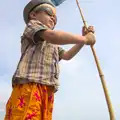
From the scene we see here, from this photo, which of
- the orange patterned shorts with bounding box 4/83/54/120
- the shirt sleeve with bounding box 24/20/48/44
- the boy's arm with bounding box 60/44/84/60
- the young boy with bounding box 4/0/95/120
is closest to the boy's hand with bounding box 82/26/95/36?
the young boy with bounding box 4/0/95/120

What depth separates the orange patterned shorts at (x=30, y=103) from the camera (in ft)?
16.1

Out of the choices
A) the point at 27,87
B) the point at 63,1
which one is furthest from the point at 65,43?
the point at 63,1

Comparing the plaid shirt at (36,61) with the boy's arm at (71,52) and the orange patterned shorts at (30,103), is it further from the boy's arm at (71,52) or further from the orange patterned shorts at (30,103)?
the boy's arm at (71,52)

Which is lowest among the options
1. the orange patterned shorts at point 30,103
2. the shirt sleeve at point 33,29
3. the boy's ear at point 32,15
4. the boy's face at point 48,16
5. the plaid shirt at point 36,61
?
the orange patterned shorts at point 30,103

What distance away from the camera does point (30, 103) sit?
16.2 feet

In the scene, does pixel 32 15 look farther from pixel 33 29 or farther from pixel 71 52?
pixel 71 52

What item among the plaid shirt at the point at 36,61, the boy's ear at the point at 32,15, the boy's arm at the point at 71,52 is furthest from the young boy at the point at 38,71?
the boy's arm at the point at 71,52

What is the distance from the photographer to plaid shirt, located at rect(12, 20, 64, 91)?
5117 mm

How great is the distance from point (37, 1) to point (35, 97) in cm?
146

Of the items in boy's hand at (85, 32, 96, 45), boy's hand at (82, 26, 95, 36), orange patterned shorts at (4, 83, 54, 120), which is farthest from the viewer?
boy's hand at (82, 26, 95, 36)

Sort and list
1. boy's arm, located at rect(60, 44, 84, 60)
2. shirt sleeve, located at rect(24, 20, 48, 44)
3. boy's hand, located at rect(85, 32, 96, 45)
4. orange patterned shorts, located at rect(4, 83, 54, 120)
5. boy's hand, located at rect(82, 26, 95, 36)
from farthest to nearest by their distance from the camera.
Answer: boy's arm, located at rect(60, 44, 84, 60)
boy's hand, located at rect(82, 26, 95, 36)
shirt sleeve, located at rect(24, 20, 48, 44)
boy's hand, located at rect(85, 32, 96, 45)
orange patterned shorts, located at rect(4, 83, 54, 120)

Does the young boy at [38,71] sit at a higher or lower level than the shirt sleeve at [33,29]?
lower

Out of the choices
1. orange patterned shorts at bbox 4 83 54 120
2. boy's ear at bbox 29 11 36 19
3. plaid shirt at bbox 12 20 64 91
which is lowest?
orange patterned shorts at bbox 4 83 54 120

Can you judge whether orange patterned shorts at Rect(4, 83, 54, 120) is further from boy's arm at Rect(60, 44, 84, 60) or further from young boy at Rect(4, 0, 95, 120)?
boy's arm at Rect(60, 44, 84, 60)
